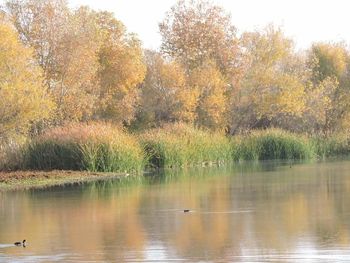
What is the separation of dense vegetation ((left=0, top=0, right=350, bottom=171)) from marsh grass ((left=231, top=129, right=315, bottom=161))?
0.07m

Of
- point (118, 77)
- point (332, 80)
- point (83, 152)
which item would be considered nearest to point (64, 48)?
point (118, 77)

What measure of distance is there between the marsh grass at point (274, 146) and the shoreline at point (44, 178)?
45.6ft

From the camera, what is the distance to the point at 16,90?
126ft

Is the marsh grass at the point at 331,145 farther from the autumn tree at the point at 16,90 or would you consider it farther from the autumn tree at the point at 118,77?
the autumn tree at the point at 16,90

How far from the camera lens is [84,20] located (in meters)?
50.7

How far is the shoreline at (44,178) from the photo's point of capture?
3084cm

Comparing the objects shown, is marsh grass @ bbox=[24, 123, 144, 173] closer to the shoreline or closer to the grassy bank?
the grassy bank

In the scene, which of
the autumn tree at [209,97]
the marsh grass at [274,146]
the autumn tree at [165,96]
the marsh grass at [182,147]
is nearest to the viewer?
the marsh grass at [182,147]

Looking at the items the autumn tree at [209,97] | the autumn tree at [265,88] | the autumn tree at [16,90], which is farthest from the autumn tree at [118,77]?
the autumn tree at [16,90]

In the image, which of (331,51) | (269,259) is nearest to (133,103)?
(331,51)

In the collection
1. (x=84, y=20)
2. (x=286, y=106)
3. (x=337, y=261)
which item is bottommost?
(x=337, y=261)

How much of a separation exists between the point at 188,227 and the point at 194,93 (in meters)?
36.2

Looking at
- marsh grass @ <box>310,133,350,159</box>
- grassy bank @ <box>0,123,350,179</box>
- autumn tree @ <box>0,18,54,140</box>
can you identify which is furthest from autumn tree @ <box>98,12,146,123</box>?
autumn tree @ <box>0,18,54,140</box>

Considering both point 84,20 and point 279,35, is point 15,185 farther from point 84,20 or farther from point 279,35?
point 279,35
